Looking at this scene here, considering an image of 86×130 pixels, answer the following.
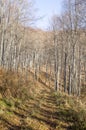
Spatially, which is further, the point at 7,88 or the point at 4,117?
the point at 7,88

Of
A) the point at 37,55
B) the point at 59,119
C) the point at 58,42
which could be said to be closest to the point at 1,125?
the point at 59,119

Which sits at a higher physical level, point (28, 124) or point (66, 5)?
point (66, 5)

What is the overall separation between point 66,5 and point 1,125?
21371 millimetres

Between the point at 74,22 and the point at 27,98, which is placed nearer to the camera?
the point at 27,98

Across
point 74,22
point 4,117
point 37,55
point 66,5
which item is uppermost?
point 66,5

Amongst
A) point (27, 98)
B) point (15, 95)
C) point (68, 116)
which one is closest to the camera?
point (68, 116)

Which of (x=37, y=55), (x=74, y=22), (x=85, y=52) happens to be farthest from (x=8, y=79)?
(x=37, y=55)

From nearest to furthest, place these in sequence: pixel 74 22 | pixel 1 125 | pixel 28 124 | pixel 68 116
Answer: pixel 1 125 < pixel 28 124 < pixel 68 116 < pixel 74 22

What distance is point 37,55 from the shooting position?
2329 inches

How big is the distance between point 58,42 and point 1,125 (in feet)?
90.3

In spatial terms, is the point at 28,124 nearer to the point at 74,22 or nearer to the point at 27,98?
the point at 27,98

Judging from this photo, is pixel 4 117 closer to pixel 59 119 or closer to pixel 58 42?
pixel 59 119

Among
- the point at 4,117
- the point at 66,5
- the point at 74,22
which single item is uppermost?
the point at 66,5

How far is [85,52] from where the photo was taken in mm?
41656
